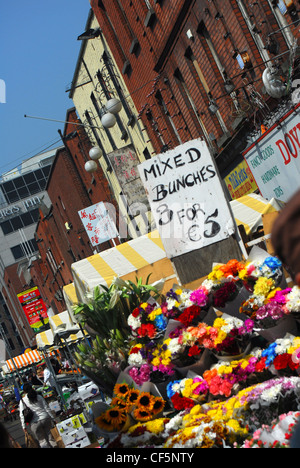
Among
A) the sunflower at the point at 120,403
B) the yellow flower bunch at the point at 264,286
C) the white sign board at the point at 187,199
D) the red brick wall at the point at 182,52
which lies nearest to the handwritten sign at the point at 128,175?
the red brick wall at the point at 182,52

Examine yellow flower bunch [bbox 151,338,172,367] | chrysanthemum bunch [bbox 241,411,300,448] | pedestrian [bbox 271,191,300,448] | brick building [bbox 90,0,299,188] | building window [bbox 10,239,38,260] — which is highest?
building window [bbox 10,239,38,260]

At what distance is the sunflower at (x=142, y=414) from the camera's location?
5309 mm

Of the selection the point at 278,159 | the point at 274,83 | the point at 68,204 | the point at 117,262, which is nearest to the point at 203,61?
the point at 278,159

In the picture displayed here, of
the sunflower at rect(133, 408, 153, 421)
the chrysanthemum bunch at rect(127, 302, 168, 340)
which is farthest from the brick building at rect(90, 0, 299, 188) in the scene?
the sunflower at rect(133, 408, 153, 421)

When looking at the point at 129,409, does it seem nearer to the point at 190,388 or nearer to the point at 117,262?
the point at 190,388

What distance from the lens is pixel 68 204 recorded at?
137 feet

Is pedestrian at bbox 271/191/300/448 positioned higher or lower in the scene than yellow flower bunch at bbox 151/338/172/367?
higher

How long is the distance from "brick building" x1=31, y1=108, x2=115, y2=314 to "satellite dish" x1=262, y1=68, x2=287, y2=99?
62.1 ft

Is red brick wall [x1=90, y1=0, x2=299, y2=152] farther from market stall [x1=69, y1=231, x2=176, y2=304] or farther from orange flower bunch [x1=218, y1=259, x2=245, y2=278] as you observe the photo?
orange flower bunch [x1=218, y1=259, x2=245, y2=278]

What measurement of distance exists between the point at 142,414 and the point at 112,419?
0.26 meters

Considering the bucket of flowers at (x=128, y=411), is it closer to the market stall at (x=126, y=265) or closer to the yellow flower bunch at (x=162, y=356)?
the yellow flower bunch at (x=162, y=356)

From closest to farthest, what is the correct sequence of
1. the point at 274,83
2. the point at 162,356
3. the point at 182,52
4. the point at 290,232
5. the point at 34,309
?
the point at 290,232 → the point at 162,356 → the point at 274,83 → the point at 182,52 → the point at 34,309

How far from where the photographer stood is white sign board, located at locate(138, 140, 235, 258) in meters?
7.92
